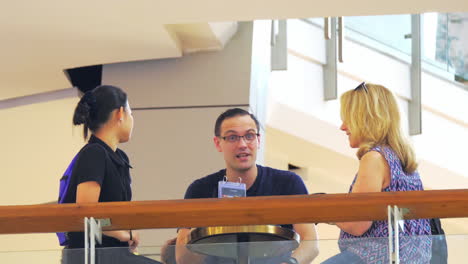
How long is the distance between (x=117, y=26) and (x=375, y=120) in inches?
109

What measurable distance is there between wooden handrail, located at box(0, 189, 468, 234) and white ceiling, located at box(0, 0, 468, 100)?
268 centimetres

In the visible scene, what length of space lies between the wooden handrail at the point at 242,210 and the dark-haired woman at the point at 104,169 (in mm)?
120

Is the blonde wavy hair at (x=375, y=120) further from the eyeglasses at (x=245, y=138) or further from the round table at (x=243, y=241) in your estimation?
the eyeglasses at (x=245, y=138)

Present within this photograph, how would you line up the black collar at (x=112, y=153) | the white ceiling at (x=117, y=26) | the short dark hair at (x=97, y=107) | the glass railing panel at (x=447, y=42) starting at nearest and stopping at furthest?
1. the black collar at (x=112, y=153)
2. the short dark hair at (x=97, y=107)
3. the white ceiling at (x=117, y=26)
4. the glass railing panel at (x=447, y=42)

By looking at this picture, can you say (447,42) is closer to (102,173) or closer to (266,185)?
(266,185)

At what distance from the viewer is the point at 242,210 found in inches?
133

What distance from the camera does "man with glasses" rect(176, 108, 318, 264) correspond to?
4.77 m

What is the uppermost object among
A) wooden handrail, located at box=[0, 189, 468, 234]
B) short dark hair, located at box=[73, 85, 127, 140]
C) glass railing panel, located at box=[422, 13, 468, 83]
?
glass railing panel, located at box=[422, 13, 468, 83]

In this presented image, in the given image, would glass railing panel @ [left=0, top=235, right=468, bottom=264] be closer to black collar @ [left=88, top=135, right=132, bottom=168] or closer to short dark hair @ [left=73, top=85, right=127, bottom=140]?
black collar @ [left=88, top=135, right=132, bottom=168]

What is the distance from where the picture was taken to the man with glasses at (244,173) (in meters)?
4.77

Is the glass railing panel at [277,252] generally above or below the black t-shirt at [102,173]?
below

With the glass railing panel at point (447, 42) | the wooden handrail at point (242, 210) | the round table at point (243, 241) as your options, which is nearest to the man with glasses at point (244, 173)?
the round table at point (243, 241)

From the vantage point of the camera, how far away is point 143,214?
11.2 ft

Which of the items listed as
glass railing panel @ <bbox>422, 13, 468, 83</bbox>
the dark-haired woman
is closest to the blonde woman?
the dark-haired woman
